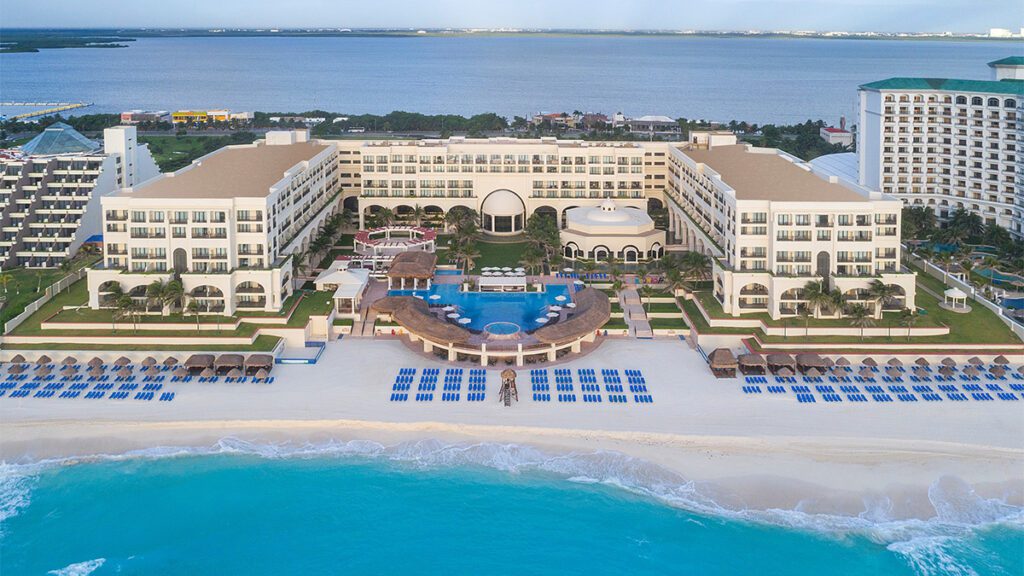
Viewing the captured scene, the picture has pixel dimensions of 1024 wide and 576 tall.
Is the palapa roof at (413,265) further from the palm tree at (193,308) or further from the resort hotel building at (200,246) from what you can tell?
the palm tree at (193,308)

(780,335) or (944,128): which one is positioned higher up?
(944,128)

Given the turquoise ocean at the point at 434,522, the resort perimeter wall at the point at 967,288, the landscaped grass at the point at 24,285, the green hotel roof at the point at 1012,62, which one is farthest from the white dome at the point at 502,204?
the green hotel roof at the point at 1012,62

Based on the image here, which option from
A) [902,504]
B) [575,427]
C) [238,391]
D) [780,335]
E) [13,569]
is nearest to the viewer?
[13,569]

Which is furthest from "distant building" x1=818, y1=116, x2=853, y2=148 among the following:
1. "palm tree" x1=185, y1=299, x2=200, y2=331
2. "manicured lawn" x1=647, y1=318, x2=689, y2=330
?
"palm tree" x1=185, y1=299, x2=200, y2=331

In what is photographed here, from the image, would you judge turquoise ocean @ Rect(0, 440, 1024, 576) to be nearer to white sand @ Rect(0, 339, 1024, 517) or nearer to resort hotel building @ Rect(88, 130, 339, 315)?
white sand @ Rect(0, 339, 1024, 517)

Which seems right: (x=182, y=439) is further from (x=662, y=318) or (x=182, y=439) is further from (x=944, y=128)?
(x=944, y=128)

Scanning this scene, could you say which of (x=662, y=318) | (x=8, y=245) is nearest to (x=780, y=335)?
(x=662, y=318)
